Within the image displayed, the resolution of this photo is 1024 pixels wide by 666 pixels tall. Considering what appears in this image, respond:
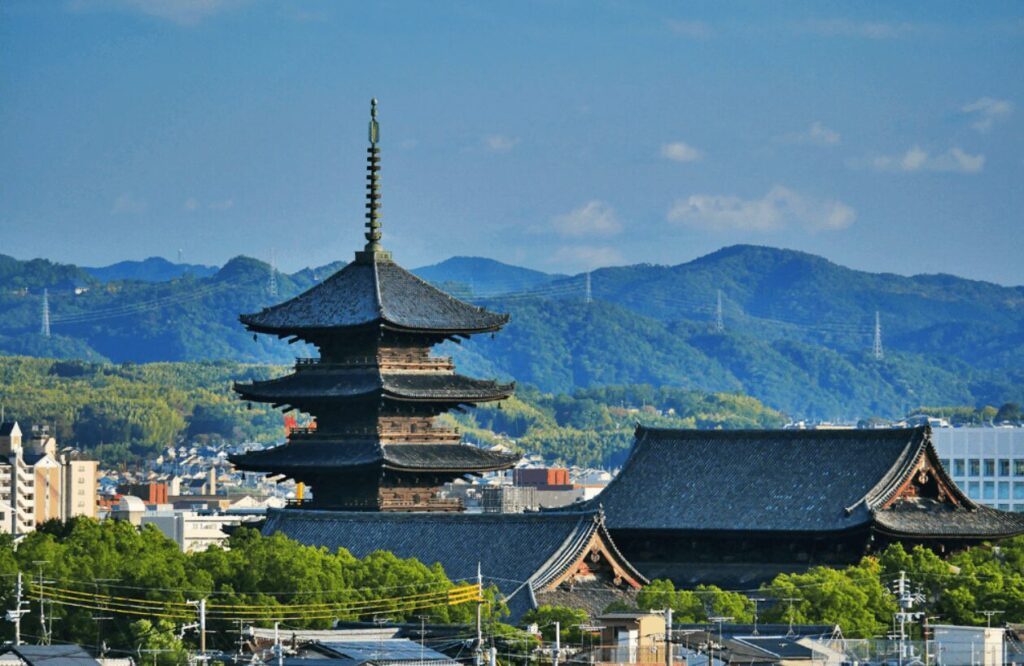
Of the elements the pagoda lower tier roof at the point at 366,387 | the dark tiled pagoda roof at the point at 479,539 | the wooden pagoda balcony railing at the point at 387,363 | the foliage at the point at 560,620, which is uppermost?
the wooden pagoda balcony railing at the point at 387,363

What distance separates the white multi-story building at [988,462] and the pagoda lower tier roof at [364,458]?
93.2 meters

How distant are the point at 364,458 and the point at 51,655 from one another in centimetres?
4122

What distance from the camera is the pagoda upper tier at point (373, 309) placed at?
10094cm

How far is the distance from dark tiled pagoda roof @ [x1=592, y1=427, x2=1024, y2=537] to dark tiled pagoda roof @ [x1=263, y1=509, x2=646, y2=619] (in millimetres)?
7091

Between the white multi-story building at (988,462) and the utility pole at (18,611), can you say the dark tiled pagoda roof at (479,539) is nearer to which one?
the utility pole at (18,611)

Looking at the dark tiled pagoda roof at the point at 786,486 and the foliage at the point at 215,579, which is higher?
the dark tiled pagoda roof at the point at 786,486

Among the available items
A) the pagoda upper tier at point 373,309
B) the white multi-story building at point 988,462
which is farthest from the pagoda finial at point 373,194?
the white multi-story building at point 988,462

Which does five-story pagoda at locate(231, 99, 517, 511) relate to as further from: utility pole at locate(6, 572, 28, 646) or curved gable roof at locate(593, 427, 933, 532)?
utility pole at locate(6, 572, 28, 646)

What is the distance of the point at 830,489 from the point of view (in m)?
94.0

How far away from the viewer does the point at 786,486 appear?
94.9 meters

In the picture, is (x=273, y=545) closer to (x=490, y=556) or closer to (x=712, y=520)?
(x=490, y=556)

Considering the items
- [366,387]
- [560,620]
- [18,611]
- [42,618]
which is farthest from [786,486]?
[18,611]

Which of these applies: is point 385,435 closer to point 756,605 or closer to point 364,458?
point 364,458

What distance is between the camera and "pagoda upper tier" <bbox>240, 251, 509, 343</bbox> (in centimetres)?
10094
